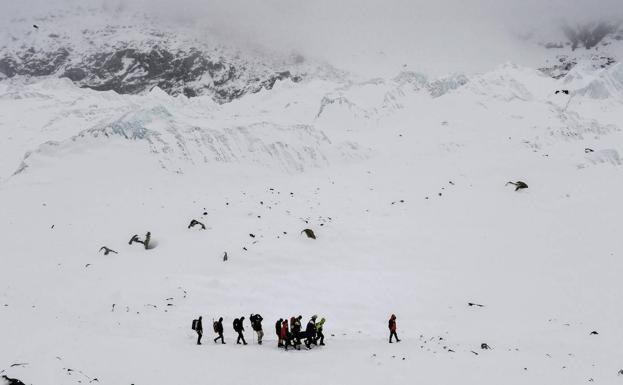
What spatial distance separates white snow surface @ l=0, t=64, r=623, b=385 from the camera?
18547 millimetres

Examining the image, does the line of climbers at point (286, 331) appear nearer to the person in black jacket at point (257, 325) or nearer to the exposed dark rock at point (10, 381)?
the person in black jacket at point (257, 325)

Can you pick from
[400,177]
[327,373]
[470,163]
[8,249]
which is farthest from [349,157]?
[327,373]

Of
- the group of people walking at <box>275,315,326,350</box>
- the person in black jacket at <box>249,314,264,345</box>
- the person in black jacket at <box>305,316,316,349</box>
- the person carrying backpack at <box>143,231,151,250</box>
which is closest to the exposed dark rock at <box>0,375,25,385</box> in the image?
the person in black jacket at <box>249,314,264,345</box>

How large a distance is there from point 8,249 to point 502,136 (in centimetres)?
4912

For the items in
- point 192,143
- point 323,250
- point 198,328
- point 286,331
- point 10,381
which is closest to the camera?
point 10,381

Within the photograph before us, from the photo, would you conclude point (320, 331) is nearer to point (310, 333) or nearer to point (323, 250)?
point (310, 333)

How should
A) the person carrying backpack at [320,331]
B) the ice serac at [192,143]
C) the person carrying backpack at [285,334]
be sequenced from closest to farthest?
1. the person carrying backpack at [285,334]
2. the person carrying backpack at [320,331]
3. the ice serac at [192,143]

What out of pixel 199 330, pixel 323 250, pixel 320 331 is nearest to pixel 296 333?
pixel 320 331

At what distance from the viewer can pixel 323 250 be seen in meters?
32.2

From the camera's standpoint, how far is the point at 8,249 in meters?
32.0

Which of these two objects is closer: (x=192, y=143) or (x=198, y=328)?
(x=198, y=328)

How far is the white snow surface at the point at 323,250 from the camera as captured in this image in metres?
18.5

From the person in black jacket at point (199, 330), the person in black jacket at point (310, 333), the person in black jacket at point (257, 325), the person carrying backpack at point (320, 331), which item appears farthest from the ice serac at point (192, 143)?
the person in black jacket at point (310, 333)

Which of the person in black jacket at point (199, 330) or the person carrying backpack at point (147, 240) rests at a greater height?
the person carrying backpack at point (147, 240)
